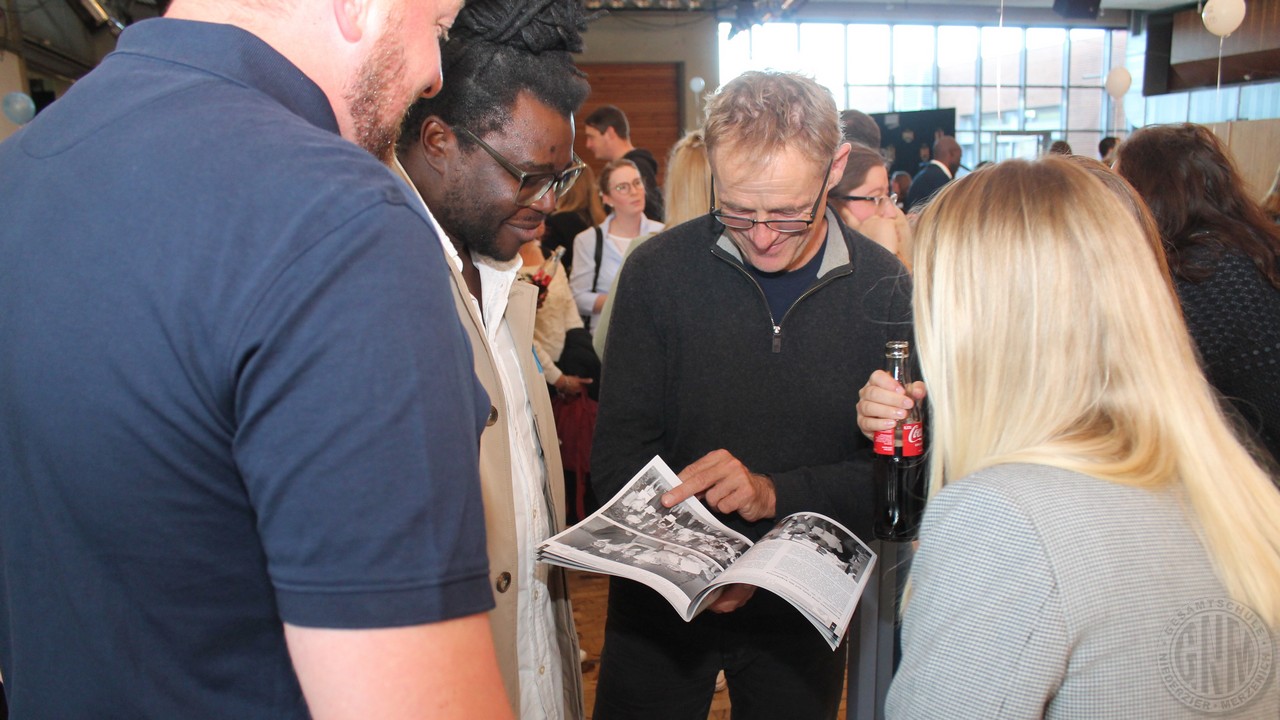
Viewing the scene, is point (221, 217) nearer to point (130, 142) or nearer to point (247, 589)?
point (130, 142)

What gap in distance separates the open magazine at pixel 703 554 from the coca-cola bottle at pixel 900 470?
16 cm

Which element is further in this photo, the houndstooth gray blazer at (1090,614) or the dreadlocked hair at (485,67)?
the dreadlocked hair at (485,67)

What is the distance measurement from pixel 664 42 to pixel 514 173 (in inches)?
491

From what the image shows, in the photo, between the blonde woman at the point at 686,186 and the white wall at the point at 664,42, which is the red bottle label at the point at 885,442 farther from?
the white wall at the point at 664,42

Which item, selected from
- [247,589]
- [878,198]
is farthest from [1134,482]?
[878,198]

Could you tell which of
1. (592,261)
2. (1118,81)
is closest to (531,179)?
(592,261)

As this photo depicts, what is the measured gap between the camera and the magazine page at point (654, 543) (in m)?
1.35

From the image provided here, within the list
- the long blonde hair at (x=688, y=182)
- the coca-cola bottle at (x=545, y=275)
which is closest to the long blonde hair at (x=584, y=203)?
the coca-cola bottle at (x=545, y=275)

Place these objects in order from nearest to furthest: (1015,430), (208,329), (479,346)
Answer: (208,329) < (1015,430) < (479,346)

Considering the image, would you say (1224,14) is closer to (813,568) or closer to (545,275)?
(545,275)

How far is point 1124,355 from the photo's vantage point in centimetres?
101

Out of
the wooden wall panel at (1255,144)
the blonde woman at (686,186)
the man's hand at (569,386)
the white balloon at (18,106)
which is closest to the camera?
the blonde woman at (686,186)

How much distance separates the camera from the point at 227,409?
58cm

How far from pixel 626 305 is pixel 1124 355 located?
1.04m
